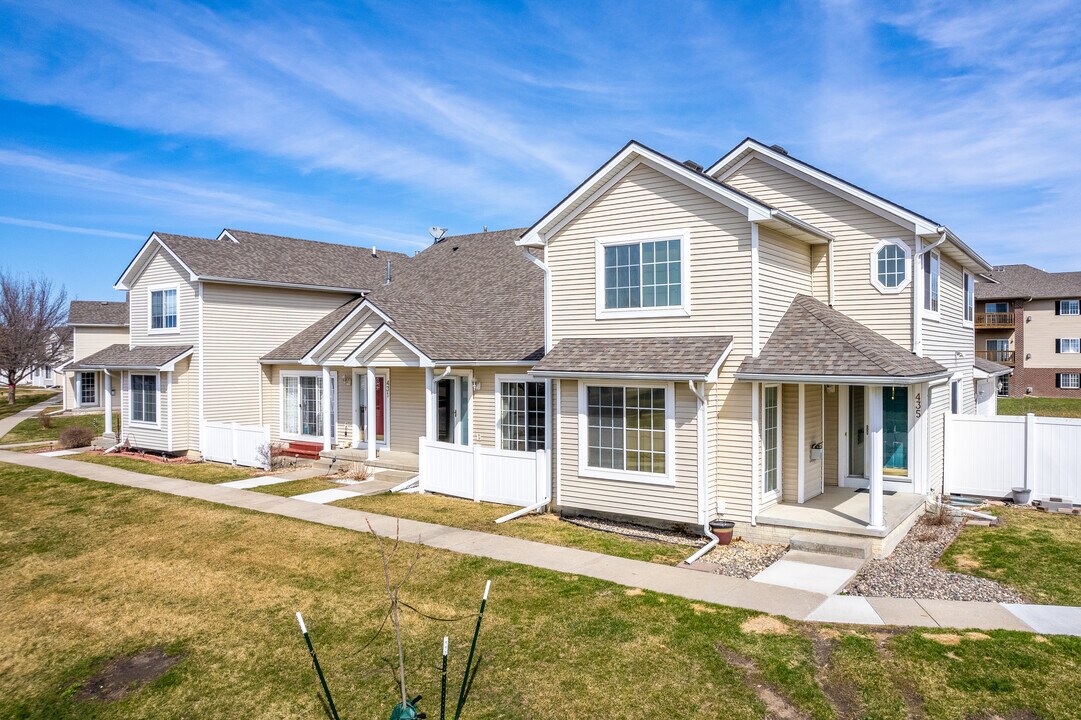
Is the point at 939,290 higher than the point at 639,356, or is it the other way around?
the point at 939,290

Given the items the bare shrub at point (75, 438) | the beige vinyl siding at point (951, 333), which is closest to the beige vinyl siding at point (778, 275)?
the beige vinyl siding at point (951, 333)

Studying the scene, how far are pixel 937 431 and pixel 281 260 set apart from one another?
71.7ft

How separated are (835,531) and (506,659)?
661cm

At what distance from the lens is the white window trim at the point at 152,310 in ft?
76.2

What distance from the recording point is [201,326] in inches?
883

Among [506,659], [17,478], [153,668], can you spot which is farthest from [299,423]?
[506,659]

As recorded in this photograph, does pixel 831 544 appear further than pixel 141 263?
No

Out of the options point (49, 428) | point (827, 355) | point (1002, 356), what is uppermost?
point (827, 355)

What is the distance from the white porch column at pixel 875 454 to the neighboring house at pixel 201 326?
19.5 metres

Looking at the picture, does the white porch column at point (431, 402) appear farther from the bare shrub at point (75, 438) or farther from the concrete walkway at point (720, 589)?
the bare shrub at point (75, 438)

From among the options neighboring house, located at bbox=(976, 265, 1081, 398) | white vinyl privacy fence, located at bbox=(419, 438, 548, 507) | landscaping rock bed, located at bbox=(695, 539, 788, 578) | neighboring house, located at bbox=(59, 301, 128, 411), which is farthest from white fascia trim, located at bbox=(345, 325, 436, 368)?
neighboring house, located at bbox=(976, 265, 1081, 398)

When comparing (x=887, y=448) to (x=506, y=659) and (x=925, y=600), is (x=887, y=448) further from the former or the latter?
(x=506, y=659)

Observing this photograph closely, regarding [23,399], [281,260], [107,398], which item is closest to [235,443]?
[281,260]

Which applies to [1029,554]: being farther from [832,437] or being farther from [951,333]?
[951,333]
